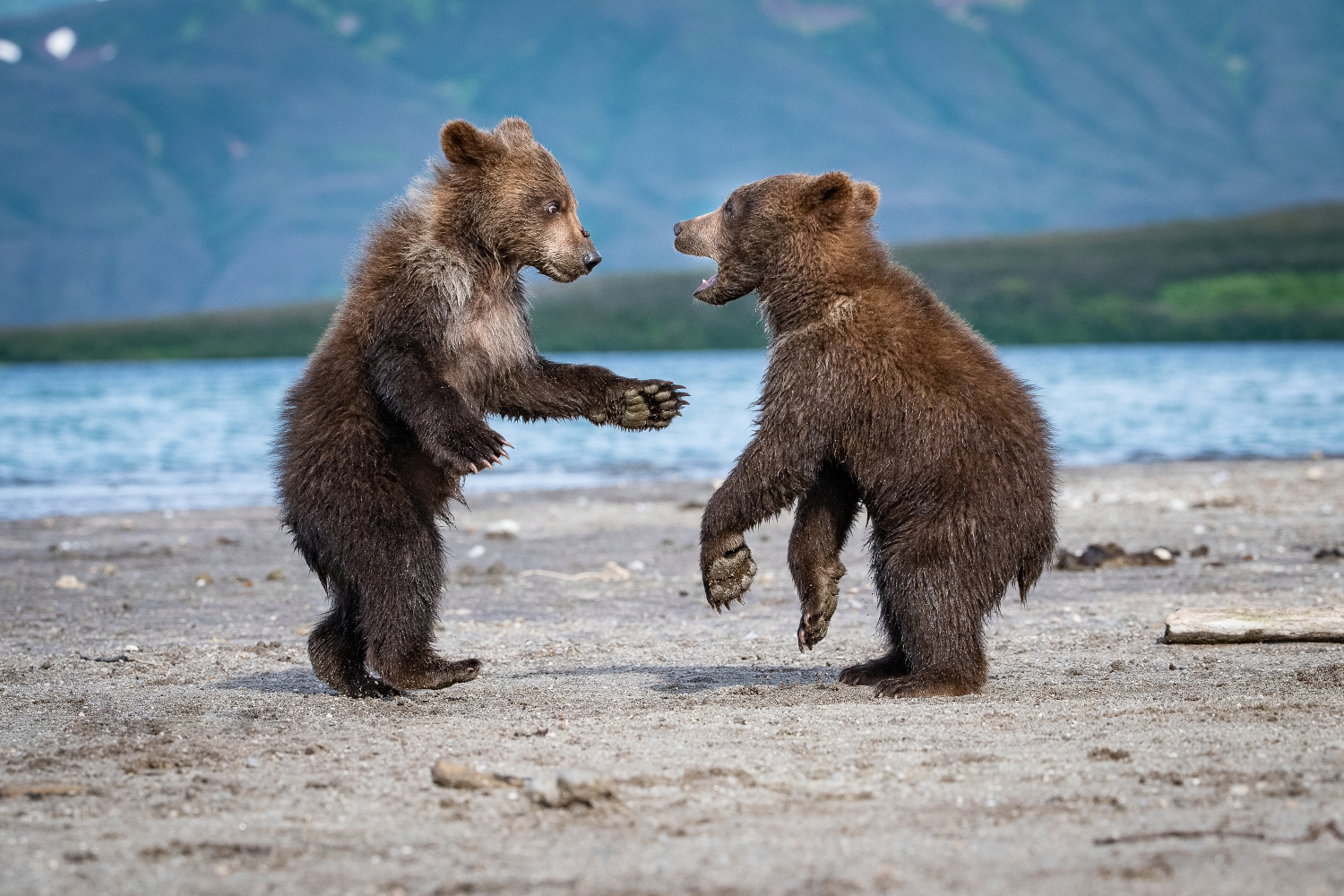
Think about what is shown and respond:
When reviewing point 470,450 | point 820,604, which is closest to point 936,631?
point 820,604

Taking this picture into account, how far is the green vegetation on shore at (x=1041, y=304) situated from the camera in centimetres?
6469

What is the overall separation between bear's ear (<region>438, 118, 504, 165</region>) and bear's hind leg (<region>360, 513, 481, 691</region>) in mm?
1554

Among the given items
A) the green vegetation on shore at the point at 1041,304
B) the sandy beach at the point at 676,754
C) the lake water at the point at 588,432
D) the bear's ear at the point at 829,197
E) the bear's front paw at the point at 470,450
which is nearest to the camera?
the sandy beach at the point at 676,754

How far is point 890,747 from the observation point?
4652 mm

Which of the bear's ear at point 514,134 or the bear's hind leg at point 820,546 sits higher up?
the bear's ear at point 514,134

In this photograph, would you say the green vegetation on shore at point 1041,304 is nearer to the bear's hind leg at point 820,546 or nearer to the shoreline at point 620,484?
the shoreline at point 620,484

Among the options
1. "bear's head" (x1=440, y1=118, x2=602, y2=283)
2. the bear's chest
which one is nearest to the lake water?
"bear's head" (x1=440, y1=118, x2=602, y2=283)

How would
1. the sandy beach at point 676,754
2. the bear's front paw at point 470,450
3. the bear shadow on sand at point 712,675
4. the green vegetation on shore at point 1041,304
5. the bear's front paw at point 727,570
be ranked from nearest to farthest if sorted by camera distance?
the sandy beach at point 676,754, the bear's front paw at point 470,450, the bear's front paw at point 727,570, the bear shadow on sand at point 712,675, the green vegetation on shore at point 1041,304

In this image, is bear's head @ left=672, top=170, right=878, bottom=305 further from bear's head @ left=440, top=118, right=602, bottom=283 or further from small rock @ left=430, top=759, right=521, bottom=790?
small rock @ left=430, top=759, right=521, bottom=790

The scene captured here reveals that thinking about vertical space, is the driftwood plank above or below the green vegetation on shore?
below

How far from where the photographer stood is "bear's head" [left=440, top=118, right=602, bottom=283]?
6.20m

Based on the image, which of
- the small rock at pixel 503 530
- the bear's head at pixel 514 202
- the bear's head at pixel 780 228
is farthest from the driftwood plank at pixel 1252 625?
the small rock at pixel 503 530

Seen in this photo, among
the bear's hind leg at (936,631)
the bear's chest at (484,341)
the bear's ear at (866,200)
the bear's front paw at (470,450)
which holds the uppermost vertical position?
the bear's ear at (866,200)

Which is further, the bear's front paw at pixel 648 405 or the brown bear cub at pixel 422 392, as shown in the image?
the bear's front paw at pixel 648 405
